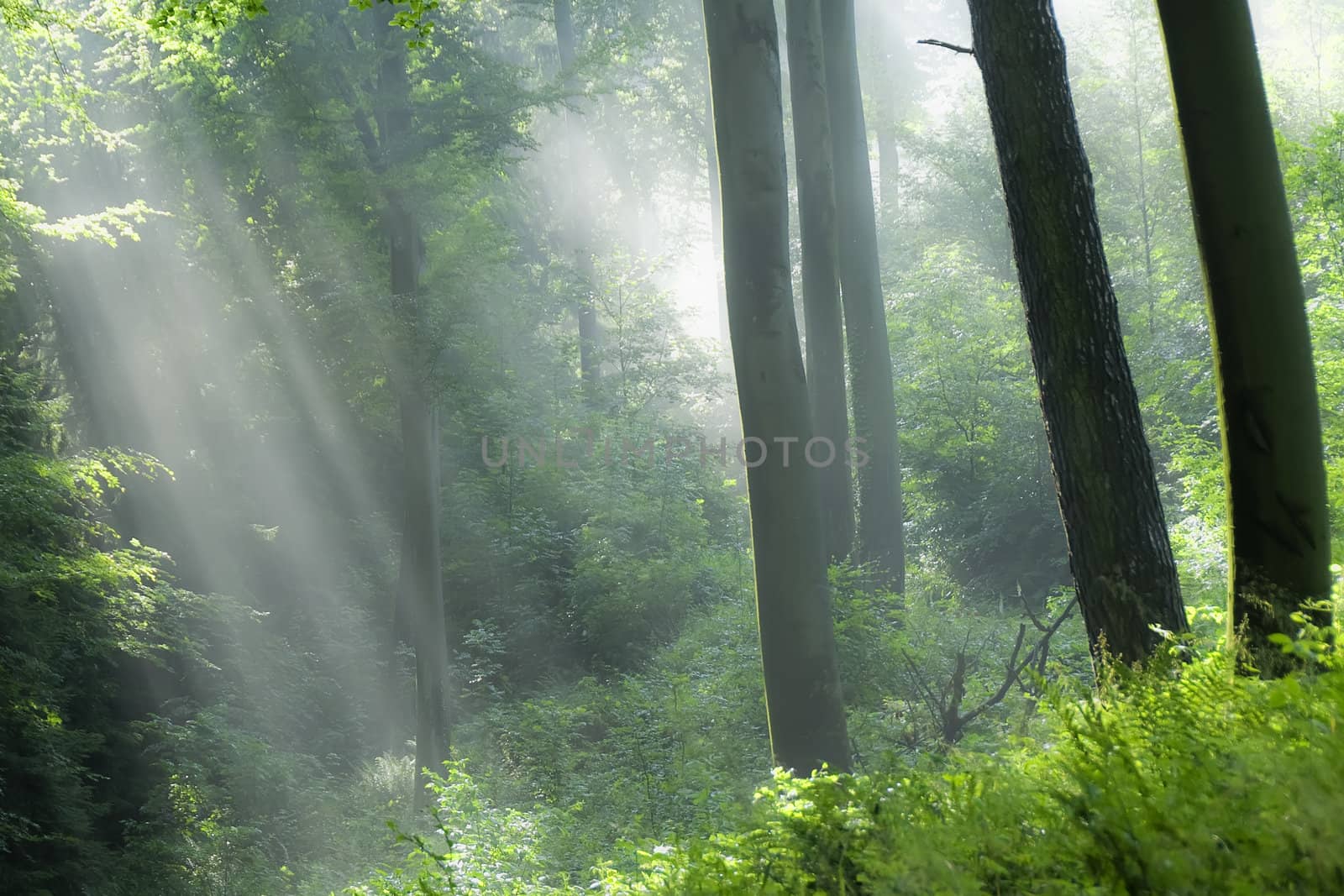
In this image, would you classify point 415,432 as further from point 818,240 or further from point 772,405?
point 772,405

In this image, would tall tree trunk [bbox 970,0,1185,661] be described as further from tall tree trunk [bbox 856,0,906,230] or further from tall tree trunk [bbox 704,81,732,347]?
tall tree trunk [bbox 856,0,906,230]

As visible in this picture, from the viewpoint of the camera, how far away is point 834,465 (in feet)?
41.8

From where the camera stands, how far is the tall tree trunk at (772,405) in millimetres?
7496

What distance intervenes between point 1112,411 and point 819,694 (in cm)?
355

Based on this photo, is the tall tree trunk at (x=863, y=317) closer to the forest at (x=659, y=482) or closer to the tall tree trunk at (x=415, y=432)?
the forest at (x=659, y=482)

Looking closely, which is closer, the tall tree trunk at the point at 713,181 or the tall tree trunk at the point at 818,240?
the tall tree trunk at the point at 818,240

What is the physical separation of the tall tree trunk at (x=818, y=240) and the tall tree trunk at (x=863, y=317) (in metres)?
1.19

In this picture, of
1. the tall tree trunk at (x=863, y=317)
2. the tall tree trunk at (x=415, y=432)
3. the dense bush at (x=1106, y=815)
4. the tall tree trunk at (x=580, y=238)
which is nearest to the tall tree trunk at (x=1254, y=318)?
the dense bush at (x=1106, y=815)

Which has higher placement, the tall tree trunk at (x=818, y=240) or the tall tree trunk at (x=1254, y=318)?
the tall tree trunk at (x=818, y=240)

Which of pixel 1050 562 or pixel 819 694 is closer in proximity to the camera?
pixel 819 694

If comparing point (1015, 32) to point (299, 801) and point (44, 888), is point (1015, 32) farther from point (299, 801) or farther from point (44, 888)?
point (299, 801)

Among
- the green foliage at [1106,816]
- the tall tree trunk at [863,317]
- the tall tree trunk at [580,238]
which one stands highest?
the tall tree trunk at [580,238]

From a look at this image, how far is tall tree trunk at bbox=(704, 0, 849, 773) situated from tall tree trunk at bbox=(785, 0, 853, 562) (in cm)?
437

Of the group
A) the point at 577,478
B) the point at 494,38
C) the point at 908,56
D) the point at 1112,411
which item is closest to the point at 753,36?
the point at 1112,411
